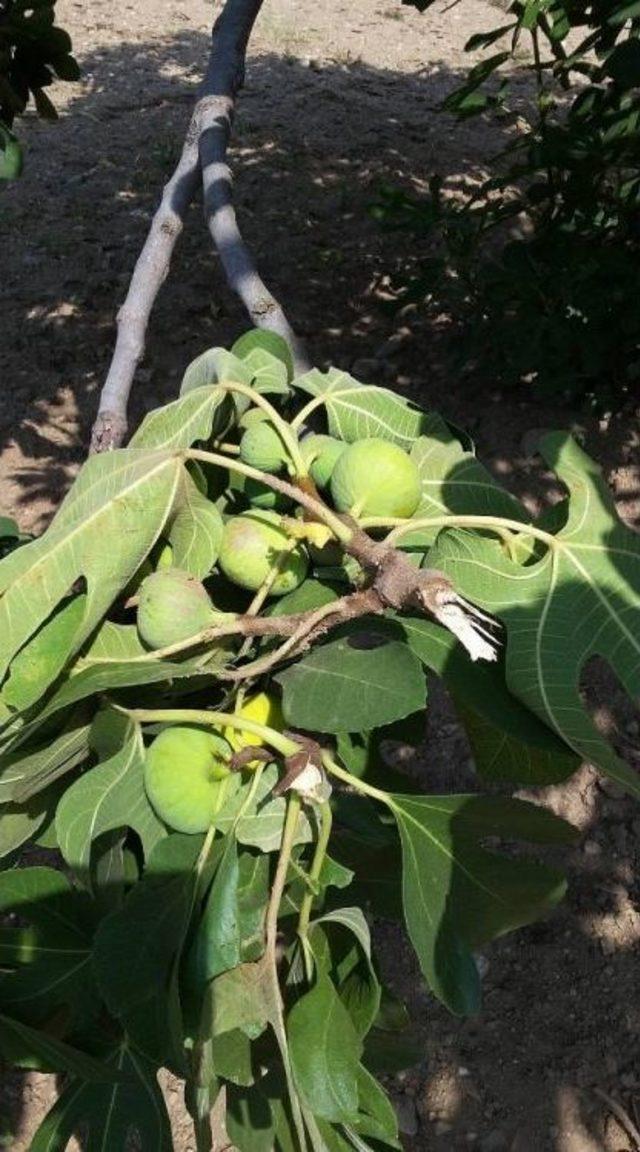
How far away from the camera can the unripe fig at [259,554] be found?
1.02m

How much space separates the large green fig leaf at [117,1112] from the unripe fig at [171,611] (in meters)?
0.53

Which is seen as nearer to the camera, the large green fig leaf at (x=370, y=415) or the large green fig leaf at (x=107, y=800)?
the large green fig leaf at (x=107, y=800)

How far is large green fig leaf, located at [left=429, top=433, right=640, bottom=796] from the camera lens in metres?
0.95

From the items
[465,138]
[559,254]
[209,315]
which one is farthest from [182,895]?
[465,138]

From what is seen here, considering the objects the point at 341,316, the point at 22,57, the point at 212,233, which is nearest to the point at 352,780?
the point at 212,233

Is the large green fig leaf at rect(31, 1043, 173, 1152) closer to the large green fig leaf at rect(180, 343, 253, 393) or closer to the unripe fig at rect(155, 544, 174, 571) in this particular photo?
the unripe fig at rect(155, 544, 174, 571)

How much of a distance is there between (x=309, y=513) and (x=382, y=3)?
30.6 feet

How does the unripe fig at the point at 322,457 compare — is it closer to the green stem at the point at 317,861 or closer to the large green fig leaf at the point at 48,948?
the green stem at the point at 317,861

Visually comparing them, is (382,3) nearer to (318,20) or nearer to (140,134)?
(318,20)

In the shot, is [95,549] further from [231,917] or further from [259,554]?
[231,917]

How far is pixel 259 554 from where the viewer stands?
1018 mm

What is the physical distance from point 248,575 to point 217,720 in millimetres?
151

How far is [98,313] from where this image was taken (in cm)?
471

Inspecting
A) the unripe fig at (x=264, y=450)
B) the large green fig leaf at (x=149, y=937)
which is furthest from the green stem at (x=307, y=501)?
the large green fig leaf at (x=149, y=937)
